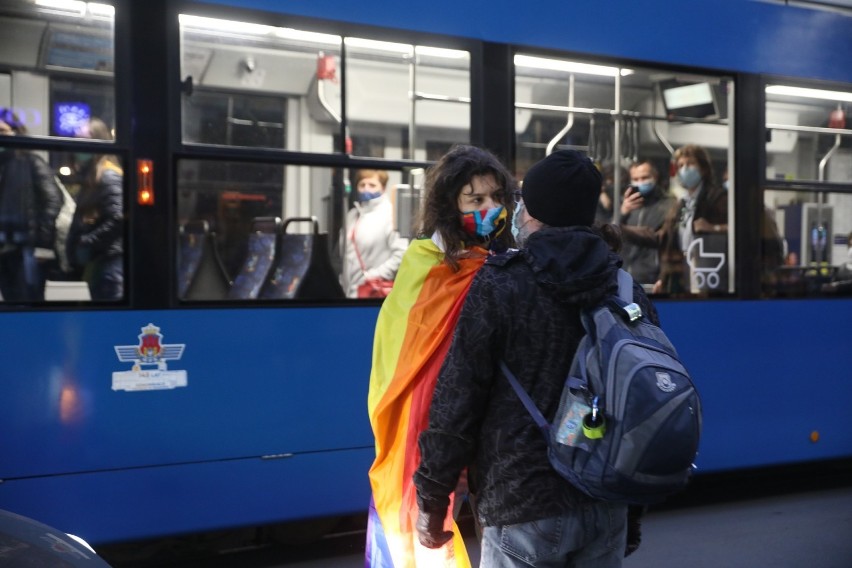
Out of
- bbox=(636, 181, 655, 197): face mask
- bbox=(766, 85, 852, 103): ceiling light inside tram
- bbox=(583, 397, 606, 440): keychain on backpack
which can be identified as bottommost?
bbox=(583, 397, 606, 440): keychain on backpack

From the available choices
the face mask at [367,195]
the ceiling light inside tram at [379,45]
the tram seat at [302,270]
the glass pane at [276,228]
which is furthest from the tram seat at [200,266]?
the ceiling light inside tram at [379,45]

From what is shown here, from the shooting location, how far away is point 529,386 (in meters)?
2.44

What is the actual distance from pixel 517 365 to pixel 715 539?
12.9 ft

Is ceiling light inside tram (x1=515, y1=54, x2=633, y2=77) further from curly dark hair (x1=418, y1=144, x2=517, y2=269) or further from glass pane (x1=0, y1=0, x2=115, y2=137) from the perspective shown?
curly dark hair (x1=418, y1=144, x2=517, y2=269)

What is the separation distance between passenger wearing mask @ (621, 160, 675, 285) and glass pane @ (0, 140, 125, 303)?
9.27ft

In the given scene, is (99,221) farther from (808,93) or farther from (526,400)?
(808,93)

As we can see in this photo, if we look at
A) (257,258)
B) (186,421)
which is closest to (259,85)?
(257,258)

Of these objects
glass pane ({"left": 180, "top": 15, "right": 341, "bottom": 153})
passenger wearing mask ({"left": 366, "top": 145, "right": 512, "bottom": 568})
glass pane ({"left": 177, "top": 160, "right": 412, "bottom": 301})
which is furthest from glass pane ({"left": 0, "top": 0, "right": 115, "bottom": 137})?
passenger wearing mask ({"left": 366, "top": 145, "right": 512, "bottom": 568})

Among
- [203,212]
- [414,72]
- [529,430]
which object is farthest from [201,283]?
[529,430]

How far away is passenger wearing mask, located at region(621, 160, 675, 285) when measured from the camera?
591cm

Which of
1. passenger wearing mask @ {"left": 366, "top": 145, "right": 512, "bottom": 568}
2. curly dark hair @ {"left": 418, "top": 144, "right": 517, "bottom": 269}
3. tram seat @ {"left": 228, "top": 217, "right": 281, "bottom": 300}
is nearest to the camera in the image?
passenger wearing mask @ {"left": 366, "top": 145, "right": 512, "bottom": 568}

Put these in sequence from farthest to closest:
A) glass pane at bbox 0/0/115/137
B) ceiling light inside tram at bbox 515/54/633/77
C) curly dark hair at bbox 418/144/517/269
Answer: ceiling light inside tram at bbox 515/54/633/77, glass pane at bbox 0/0/115/137, curly dark hair at bbox 418/144/517/269

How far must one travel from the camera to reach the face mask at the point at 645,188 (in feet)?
19.5

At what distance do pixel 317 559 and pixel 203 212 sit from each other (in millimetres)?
1934
